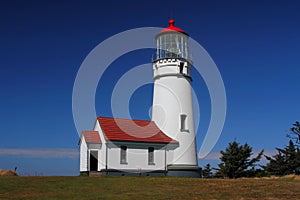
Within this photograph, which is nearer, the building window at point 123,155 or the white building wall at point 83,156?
the building window at point 123,155

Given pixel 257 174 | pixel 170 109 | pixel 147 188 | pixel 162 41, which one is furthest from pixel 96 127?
pixel 257 174

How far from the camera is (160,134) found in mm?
29500

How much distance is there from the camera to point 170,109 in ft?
98.7

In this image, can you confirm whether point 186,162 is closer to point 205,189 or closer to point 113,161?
point 113,161

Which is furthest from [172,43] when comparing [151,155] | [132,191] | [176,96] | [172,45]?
[132,191]

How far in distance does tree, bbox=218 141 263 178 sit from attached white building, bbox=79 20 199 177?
17.0ft

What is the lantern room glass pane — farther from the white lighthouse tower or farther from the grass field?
the grass field

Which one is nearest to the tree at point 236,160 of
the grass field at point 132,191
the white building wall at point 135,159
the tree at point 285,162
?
the tree at point 285,162

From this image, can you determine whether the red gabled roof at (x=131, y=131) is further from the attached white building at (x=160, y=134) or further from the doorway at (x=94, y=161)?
the doorway at (x=94, y=161)

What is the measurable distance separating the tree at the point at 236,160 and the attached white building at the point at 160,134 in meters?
5.19

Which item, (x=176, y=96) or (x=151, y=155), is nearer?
(x=151, y=155)

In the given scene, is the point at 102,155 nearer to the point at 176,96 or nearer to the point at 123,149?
the point at 123,149

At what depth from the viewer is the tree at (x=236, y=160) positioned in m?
34.1

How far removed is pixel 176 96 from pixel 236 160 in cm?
933
